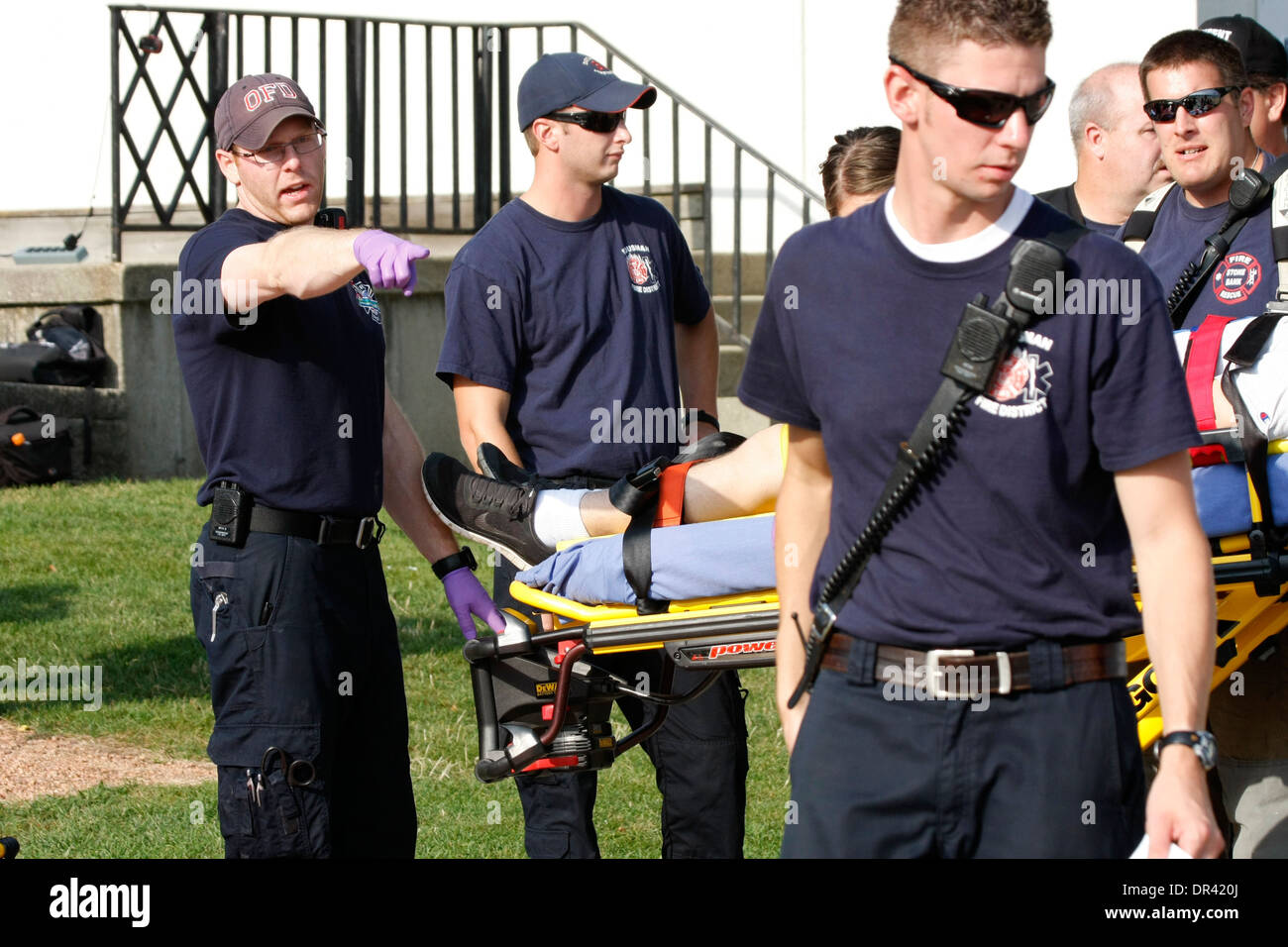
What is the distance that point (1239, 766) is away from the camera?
172 inches

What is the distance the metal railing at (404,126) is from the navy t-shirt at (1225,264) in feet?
21.6

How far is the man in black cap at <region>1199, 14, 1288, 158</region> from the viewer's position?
4762 millimetres

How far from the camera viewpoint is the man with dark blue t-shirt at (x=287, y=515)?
386 cm

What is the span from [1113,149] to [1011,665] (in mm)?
3184

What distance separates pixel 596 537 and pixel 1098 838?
73.9 inches

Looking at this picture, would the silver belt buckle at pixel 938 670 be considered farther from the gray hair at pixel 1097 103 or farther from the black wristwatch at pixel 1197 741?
the gray hair at pixel 1097 103

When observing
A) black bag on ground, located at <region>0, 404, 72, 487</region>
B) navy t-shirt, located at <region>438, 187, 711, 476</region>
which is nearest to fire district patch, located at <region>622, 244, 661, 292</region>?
navy t-shirt, located at <region>438, 187, 711, 476</region>

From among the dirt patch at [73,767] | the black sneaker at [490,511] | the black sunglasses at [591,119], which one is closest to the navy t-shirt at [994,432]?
the black sneaker at [490,511]

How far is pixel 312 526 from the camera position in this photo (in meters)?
4.00

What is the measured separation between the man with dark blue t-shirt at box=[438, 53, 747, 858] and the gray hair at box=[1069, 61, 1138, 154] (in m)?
1.48

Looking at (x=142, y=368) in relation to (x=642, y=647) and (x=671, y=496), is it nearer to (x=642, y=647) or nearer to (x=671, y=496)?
(x=671, y=496)

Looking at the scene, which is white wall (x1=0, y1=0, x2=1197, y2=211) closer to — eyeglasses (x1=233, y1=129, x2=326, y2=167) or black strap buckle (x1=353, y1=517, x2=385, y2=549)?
eyeglasses (x1=233, y1=129, x2=326, y2=167)
